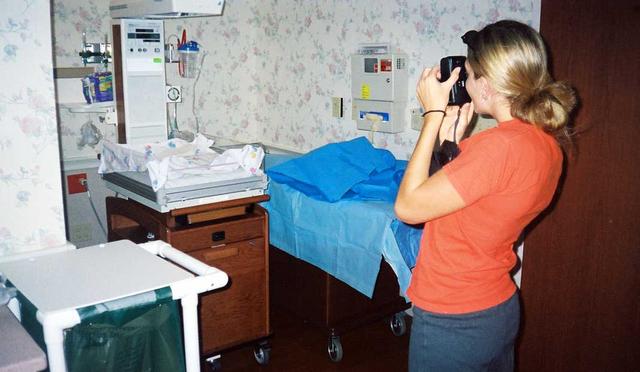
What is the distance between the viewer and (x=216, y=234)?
7.27 feet

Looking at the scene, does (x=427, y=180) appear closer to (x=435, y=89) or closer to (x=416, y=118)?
(x=435, y=89)

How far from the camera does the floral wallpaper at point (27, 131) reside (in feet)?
4.98

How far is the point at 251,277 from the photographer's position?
→ 7.61ft

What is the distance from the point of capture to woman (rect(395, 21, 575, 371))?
3.75 feet

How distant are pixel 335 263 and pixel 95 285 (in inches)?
42.5

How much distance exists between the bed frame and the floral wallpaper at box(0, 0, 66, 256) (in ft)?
3.78

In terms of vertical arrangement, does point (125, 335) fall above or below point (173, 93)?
below

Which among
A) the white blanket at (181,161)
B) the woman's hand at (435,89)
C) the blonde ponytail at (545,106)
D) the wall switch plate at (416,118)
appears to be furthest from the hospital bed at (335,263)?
the blonde ponytail at (545,106)

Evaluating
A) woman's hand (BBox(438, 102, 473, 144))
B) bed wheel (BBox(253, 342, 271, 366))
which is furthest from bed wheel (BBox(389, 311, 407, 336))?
woman's hand (BBox(438, 102, 473, 144))

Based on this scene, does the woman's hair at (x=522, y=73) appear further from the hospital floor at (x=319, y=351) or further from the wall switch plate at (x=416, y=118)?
the hospital floor at (x=319, y=351)

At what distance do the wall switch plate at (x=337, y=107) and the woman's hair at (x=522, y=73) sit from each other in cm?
188

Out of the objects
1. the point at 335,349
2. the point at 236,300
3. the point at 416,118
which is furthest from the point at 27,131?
the point at 416,118

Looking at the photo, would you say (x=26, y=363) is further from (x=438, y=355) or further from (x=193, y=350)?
(x=438, y=355)

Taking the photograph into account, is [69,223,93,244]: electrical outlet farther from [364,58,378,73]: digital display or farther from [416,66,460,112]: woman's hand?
[416,66,460,112]: woman's hand
